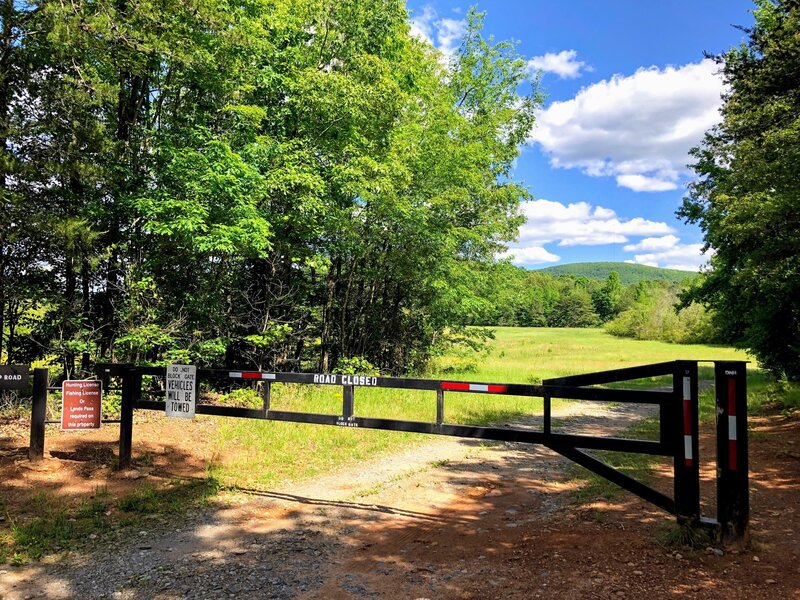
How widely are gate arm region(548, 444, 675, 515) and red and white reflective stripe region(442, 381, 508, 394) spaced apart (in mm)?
729

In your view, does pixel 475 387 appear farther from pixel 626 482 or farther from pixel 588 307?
pixel 588 307

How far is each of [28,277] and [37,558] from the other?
8378mm

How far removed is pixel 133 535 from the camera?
4934mm

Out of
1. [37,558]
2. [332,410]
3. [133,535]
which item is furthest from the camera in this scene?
[332,410]

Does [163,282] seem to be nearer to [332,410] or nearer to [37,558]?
[332,410]

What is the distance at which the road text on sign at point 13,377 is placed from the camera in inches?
268

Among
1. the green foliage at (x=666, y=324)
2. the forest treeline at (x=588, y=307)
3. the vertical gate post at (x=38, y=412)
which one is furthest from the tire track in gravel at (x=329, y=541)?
the green foliage at (x=666, y=324)

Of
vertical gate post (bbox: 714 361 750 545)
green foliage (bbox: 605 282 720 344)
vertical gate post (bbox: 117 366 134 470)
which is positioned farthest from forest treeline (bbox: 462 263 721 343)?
vertical gate post (bbox: 714 361 750 545)

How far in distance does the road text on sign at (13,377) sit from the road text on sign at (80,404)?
629mm

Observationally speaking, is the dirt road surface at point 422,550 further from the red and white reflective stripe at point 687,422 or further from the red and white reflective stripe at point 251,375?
the red and white reflective stripe at point 251,375

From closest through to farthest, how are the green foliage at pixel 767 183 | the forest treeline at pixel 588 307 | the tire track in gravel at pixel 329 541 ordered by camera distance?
1. the tire track in gravel at pixel 329 541
2. the green foliage at pixel 767 183
3. the forest treeline at pixel 588 307

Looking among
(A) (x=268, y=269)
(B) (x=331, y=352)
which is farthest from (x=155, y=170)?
(B) (x=331, y=352)

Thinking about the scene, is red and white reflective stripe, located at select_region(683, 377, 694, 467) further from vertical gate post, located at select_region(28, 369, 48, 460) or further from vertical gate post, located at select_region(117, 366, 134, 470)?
vertical gate post, located at select_region(28, 369, 48, 460)

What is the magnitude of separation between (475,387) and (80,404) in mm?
5253
